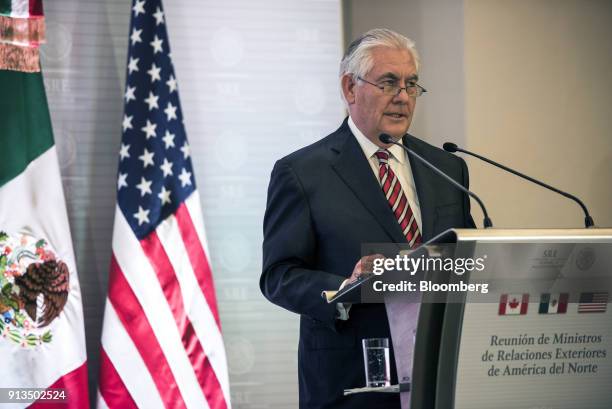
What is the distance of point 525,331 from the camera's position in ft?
4.57

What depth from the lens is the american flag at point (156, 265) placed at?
9.78ft

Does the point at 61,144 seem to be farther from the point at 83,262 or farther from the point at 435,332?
the point at 435,332

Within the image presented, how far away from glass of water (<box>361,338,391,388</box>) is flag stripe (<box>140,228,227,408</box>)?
5.14ft

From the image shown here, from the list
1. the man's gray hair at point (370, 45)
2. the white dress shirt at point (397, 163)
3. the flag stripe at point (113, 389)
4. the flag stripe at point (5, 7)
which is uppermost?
the flag stripe at point (5, 7)

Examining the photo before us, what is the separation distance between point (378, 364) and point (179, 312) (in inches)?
62.4

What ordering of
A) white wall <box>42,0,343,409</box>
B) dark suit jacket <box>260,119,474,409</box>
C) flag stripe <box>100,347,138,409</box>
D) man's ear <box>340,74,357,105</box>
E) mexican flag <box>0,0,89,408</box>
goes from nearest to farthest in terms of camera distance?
1. dark suit jacket <box>260,119,474,409</box>
2. man's ear <box>340,74,357,105</box>
3. mexican flag <box>0,0,89,408</box>
4. flag stripe <box>100,347,138,409</box>
5. white wall <box>42,0,343,409</box>

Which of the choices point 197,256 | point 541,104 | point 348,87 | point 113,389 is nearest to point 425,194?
point 348,87

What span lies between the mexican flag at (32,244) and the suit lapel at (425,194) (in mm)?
1440

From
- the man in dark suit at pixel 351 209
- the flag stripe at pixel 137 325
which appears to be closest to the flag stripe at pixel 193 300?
the flag stripe at pixel 137 325

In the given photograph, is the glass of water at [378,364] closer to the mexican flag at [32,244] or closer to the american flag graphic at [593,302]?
the american flag graphic at [593,302]

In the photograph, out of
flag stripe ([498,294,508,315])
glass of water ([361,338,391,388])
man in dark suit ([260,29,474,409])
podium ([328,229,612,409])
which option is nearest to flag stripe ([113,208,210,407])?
man in dark suit ([260,29,474,409])

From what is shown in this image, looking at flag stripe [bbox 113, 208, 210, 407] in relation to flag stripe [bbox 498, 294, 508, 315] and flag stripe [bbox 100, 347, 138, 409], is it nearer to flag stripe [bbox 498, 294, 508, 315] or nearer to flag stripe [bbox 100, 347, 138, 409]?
flag stripe [bbox 100, 347, 138, 409]

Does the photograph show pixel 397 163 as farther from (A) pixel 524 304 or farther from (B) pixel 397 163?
(A) pixel 524 304

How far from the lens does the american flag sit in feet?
9.78
